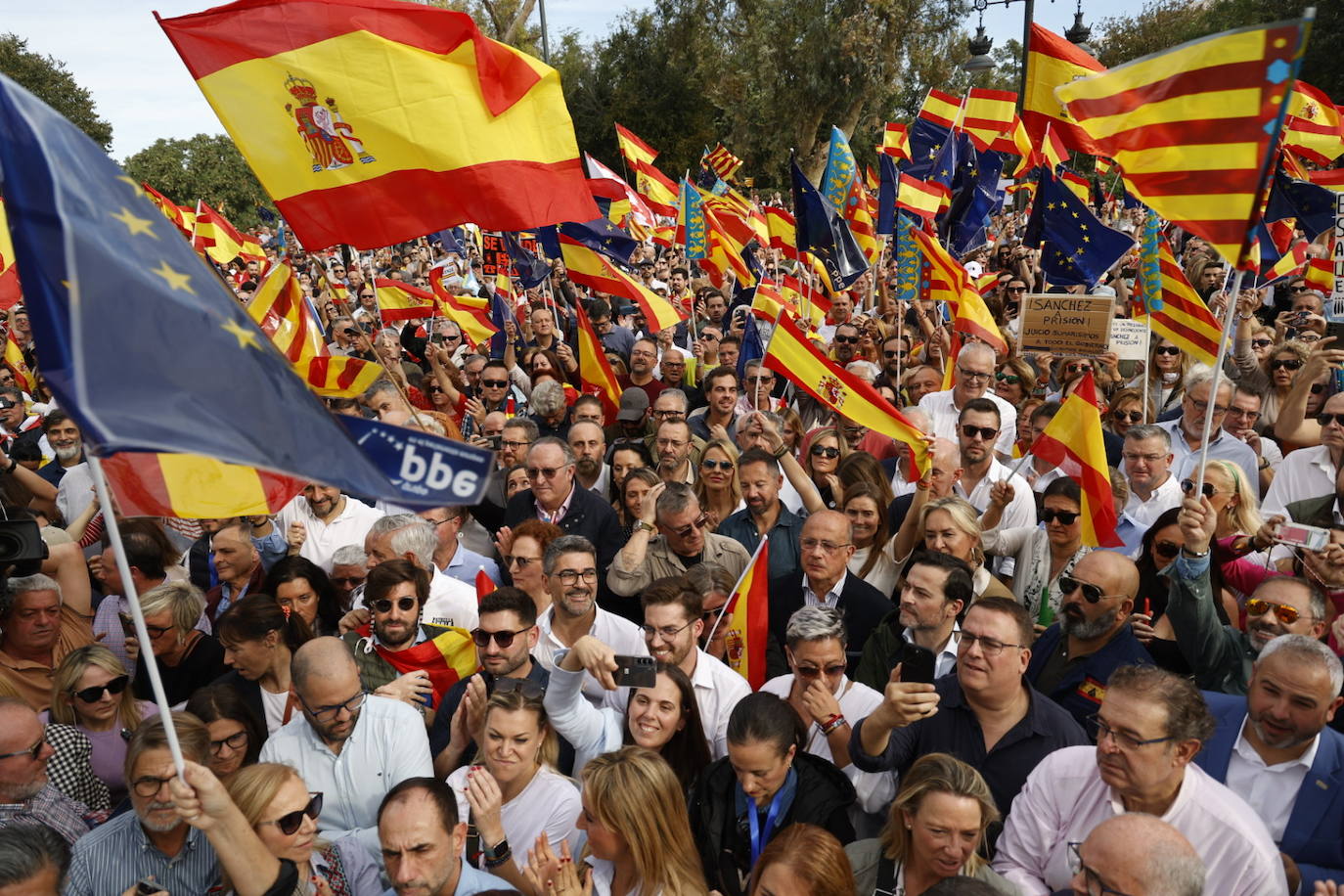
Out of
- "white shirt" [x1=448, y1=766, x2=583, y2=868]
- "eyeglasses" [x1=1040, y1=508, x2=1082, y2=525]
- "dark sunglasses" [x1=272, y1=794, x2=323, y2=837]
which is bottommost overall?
"white shirt" [x1=448, y1=766, x2=583, y2=868]

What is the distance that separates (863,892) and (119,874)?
2562 millimetres

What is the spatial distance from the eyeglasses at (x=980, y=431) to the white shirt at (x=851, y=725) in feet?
7.93

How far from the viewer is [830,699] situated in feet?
13.6

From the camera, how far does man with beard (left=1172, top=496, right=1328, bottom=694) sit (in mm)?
4180

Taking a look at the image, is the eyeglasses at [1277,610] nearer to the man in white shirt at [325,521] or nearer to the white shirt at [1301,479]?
the white shirt at [1301,479]

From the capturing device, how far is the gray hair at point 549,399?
859 centimetres

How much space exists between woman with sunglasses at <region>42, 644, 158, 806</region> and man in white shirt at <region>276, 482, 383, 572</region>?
6.46ft

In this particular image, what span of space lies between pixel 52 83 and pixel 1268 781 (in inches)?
2114

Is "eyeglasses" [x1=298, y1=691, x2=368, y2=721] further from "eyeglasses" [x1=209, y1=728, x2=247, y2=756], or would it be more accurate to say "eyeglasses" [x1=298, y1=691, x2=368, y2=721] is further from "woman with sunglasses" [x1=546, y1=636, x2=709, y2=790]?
"woman with sunglasses" [x1=546, y1=636, x2=709, y2=790]

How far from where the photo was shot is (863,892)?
11.4ft

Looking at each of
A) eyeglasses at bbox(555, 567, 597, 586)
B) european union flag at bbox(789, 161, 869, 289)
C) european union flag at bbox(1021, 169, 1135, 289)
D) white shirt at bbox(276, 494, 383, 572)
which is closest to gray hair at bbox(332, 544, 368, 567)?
white shirt at bbox(276, 494, 383, 572)

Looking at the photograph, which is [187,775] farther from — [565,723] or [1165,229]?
[1165,229]

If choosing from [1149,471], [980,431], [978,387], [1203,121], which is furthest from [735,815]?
[978,387]

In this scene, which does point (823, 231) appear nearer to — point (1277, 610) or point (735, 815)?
point (1277, 610)
